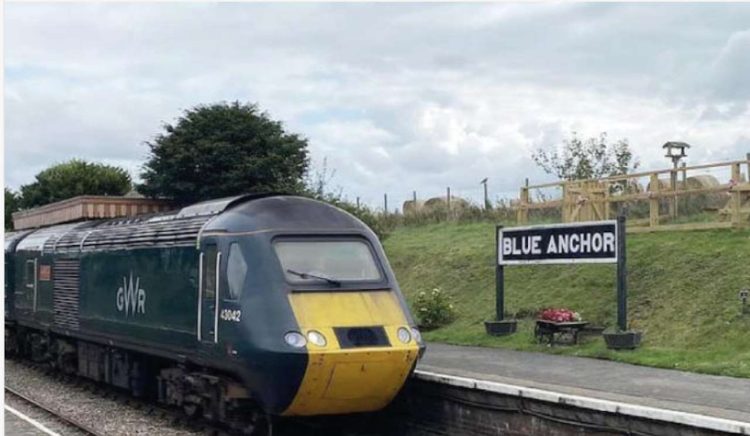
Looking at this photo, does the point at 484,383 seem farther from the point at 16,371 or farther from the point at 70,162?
the point at 70,162

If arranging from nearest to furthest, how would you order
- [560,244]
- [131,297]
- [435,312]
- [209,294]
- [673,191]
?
[209,294]
[131,297]
[560,244]
[673,191]
[435,312]

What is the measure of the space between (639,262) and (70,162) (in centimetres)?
3983

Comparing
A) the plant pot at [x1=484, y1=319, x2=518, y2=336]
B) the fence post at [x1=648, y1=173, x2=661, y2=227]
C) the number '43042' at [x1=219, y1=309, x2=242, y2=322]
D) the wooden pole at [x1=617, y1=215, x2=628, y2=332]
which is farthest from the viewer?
the fence post at [x1=648, y1=173, x2=661, y2=227]

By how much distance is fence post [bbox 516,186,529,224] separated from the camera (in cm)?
2311

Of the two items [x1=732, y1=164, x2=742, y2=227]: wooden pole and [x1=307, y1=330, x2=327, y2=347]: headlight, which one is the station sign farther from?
[x1=307, y1=330, x2=327, y2=347]: headlight

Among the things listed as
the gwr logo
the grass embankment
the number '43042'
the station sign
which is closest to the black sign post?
the station sign

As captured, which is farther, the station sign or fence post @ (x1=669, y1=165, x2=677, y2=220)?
fence post @ (x1=669, y1=165, x2=677, y2=220)

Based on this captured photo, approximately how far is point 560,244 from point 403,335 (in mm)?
5971

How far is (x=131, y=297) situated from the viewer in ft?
49.1

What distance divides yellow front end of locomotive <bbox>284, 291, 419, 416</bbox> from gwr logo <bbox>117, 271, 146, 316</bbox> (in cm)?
418

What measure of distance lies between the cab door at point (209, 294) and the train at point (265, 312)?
0.02 meters

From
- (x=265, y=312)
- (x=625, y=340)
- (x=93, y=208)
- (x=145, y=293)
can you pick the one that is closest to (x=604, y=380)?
(x=625, y=340)

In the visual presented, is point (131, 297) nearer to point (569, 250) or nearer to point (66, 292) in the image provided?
point (66, 292)

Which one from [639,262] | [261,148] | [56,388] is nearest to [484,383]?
[639,262]
